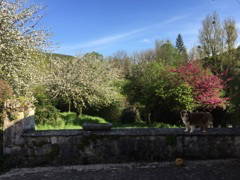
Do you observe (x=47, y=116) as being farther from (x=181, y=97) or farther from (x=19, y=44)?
(x=181, y=97)

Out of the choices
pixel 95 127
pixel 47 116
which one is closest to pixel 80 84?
pixel 47 116

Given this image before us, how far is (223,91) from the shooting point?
8.45 m

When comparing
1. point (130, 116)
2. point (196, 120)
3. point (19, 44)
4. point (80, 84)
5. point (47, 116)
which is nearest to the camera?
point (196, 120)

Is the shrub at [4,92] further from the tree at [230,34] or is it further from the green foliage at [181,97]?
the tree at [230,34]

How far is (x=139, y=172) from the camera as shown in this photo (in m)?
3.39

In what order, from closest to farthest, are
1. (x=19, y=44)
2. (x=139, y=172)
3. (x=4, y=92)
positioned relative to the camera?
(x=139, y=172) → (x=4, y=92) → (x=19, y=44)

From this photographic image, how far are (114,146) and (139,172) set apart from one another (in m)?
0.82

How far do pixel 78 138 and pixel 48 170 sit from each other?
2.65ft

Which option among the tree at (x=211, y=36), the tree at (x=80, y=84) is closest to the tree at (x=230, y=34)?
the tree at (x=211, y=36)

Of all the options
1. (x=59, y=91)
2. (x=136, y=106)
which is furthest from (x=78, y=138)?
(x=136, y=106)

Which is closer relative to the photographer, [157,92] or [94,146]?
[94,146]

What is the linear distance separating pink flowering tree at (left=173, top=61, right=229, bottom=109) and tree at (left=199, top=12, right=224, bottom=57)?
814cm

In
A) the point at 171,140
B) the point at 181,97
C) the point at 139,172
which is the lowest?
the point at 139,172

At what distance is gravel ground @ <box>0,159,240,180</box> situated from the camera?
312 cm
